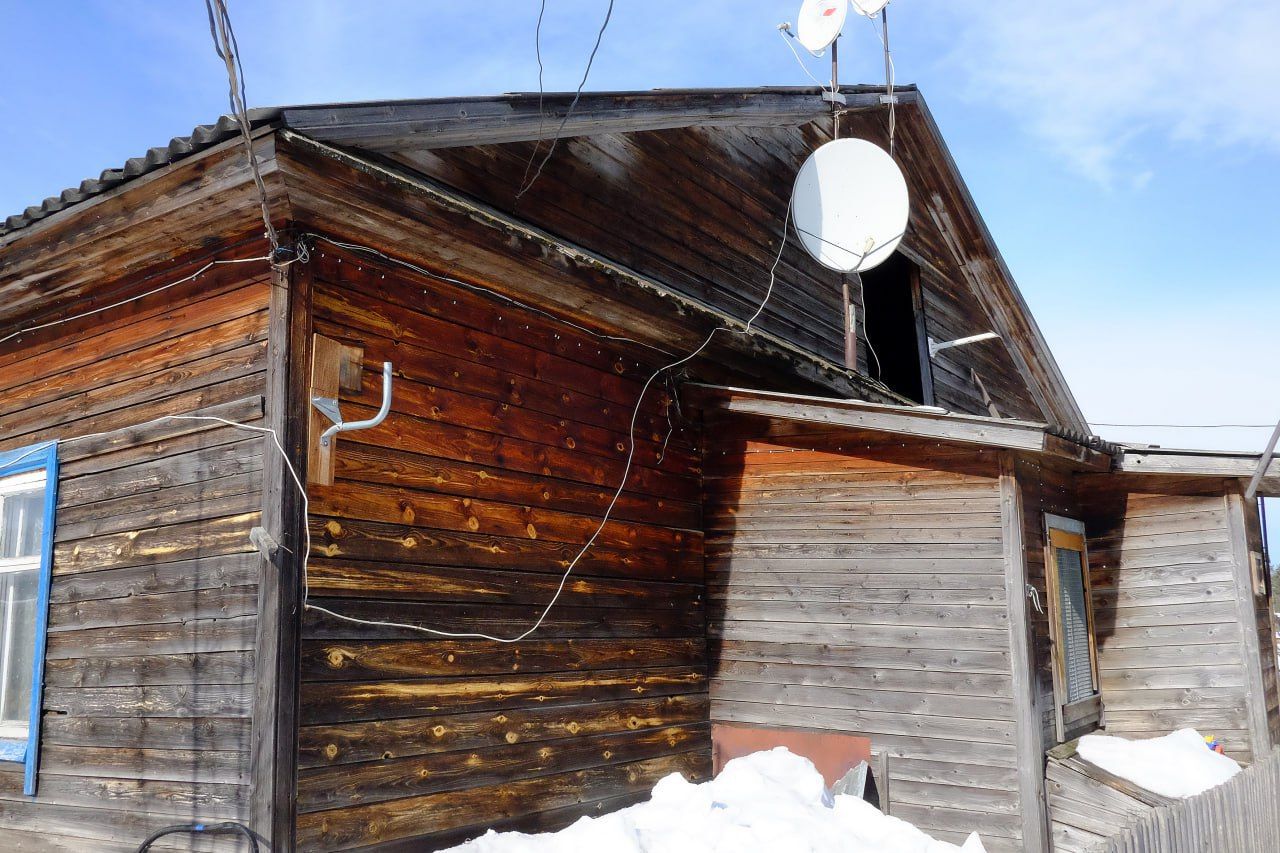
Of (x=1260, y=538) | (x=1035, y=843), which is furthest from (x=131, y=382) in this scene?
(x=1260, y=538)

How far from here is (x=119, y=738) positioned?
517 centimetres

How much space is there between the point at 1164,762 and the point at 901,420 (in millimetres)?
3532

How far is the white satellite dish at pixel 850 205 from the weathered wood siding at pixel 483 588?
2580 millimetres

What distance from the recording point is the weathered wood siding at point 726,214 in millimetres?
7023

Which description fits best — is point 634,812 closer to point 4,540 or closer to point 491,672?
point 491,672

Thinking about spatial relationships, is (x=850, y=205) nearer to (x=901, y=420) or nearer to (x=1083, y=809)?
(x=901, y=420)

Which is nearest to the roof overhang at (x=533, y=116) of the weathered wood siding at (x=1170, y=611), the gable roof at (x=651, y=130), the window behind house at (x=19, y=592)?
the gable roof at (x=651, y=130)

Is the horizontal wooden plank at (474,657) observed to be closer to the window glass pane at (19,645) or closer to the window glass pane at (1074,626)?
the window glass pane at (19,645)

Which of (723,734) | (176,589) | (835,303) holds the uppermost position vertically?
(835,303)

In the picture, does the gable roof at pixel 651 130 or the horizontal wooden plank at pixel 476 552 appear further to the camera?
the horizontal wooden plank at pixel 476 552

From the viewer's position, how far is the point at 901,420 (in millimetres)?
6711

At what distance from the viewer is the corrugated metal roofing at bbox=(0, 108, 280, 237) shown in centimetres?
438

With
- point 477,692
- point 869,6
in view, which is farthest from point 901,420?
point 869,6

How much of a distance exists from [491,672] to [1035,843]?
361 cm
